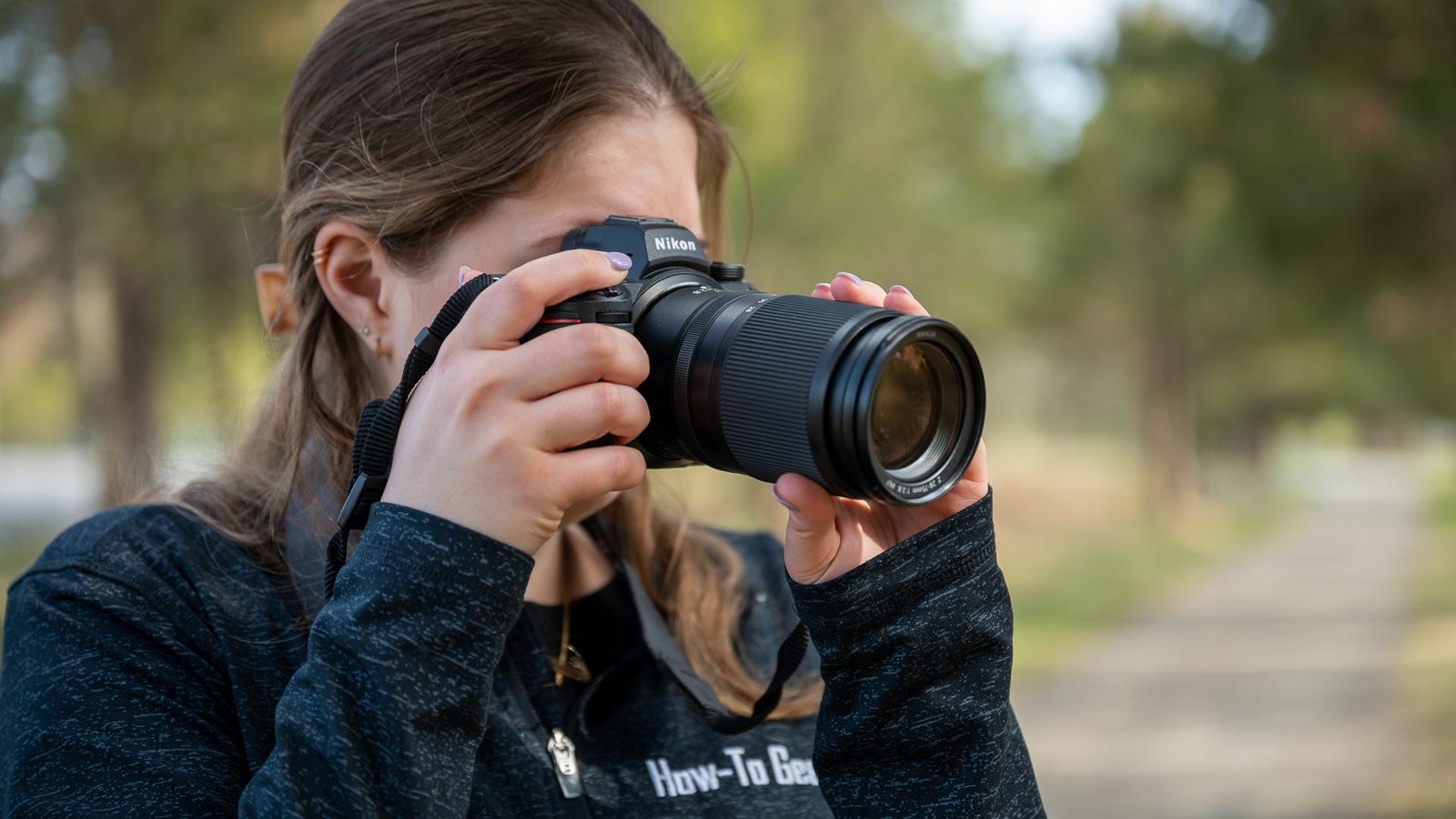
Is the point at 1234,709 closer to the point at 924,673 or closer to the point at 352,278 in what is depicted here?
the point at 924,673

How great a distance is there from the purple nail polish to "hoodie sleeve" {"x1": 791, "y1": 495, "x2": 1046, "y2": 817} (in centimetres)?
37

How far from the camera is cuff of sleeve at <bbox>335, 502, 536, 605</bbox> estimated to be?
108 centimetres

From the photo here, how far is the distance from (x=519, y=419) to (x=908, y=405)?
0.36 m

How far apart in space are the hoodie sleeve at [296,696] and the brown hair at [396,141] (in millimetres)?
183

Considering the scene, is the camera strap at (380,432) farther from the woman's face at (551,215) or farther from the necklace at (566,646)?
the necklace at (566,646)

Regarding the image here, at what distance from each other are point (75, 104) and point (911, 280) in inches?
300

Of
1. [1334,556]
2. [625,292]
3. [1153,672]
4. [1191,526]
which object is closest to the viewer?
[625,292]

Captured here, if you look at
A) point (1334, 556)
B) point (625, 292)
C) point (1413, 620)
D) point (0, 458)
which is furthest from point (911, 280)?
point (0, 458)

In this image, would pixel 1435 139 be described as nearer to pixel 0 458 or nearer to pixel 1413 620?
pixel 1413 620

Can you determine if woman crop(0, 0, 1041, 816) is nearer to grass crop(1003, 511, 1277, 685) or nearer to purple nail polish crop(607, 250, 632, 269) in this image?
purple nail polish crop(607, 250, 632, 269)

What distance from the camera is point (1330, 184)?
5664 mm

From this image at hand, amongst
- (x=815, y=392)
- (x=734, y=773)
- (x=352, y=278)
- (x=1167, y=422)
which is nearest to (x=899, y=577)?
(x=815, y=392)

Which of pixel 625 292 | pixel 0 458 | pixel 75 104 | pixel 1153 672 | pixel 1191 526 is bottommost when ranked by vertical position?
pixel 1153 672

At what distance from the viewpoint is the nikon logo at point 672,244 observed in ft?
4.52
